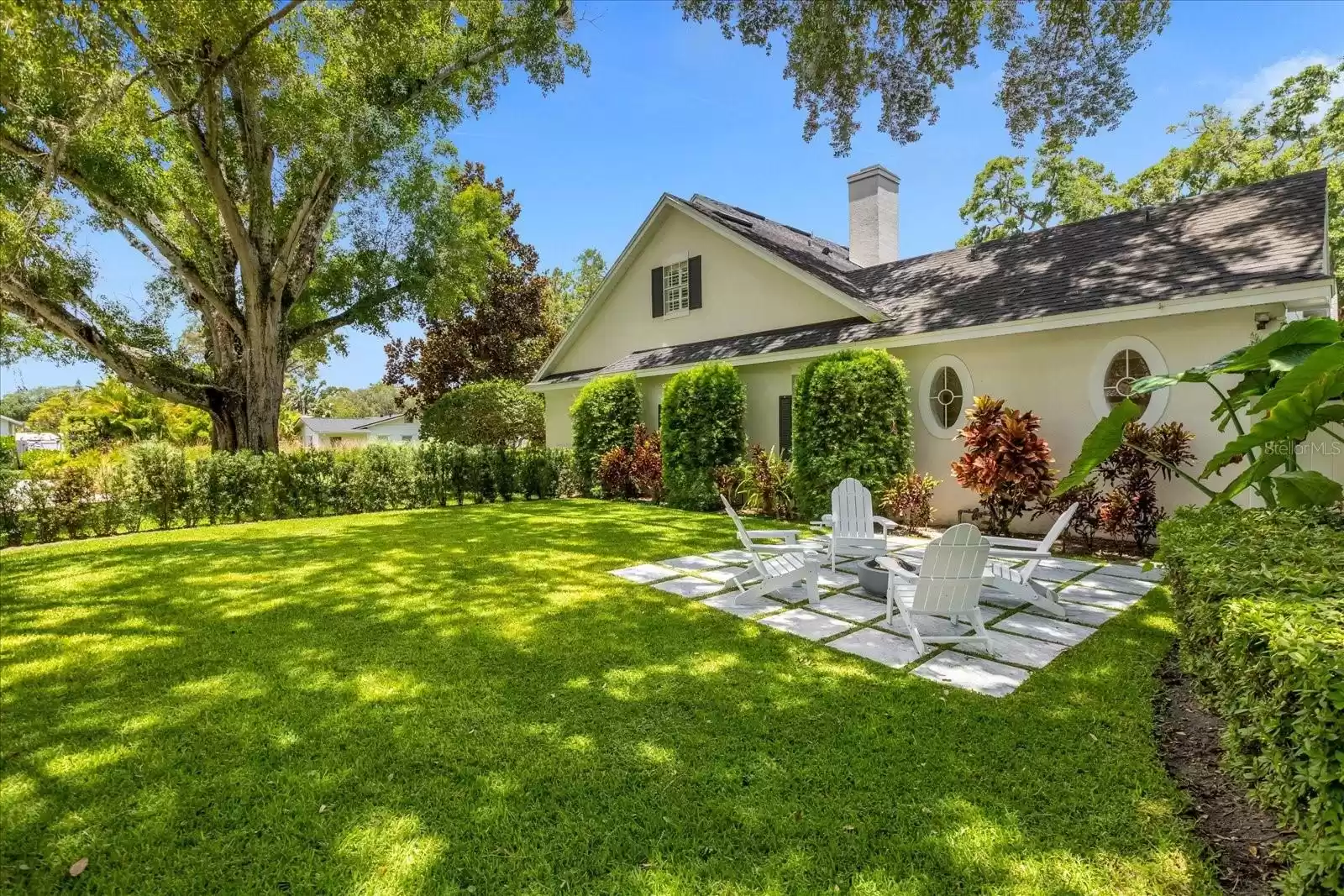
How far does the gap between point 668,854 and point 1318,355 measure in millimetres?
4660

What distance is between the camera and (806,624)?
18.2 ft

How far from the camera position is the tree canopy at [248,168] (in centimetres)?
923

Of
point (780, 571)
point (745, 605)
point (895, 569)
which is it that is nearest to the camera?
point (895, 569)

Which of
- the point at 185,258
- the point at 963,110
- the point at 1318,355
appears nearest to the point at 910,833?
the point at 1318,355

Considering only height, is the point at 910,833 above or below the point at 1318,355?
below

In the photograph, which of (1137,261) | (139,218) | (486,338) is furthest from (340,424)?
(1137,261)

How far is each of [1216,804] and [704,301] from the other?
14148mm

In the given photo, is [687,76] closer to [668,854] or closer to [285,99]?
[285,99]

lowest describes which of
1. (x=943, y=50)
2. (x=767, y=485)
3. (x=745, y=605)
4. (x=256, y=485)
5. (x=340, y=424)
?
(x=745, y=605)

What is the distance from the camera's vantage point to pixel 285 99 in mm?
12109

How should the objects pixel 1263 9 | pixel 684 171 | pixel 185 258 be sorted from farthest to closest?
pixel 684 171
pixel 185 258
pixel 1263 9

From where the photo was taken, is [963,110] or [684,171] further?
[684,171]

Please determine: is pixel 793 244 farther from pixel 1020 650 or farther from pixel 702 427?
pixel 1020 650

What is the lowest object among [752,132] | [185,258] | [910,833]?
[910,833]
